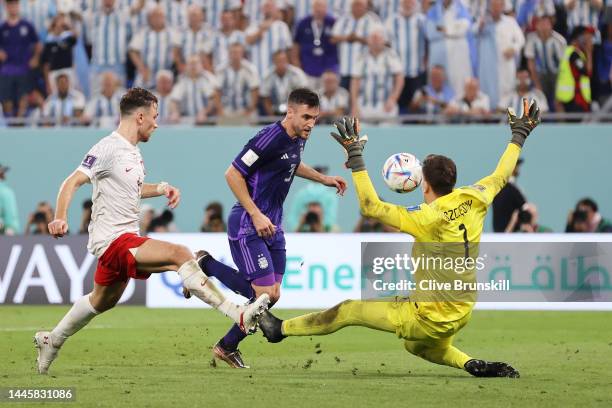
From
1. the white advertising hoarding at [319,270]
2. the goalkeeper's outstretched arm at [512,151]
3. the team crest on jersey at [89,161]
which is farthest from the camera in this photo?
the white advertising hoarding at [319,270]

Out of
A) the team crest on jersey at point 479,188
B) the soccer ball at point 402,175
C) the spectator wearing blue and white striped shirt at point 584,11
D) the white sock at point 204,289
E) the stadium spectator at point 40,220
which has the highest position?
the spectator wearing blue and white striped shirt at point 584,11

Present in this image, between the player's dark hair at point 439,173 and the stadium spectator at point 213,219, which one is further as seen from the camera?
the stadium spectator at point 213,219

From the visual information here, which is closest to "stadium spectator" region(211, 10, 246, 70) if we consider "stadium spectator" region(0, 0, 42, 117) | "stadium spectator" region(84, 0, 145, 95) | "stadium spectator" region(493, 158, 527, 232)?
"stadium spectator" region(84, 0, 145, 95)

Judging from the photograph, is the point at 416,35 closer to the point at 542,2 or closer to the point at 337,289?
the point at 542,2

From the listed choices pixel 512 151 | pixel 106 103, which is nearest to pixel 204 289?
pixel 512 151

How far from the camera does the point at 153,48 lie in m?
20.1

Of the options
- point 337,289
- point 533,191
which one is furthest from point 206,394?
point 533,191

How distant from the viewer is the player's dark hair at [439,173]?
8969 mm

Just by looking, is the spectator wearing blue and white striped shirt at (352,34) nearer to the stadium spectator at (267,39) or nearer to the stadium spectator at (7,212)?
the stadium spectator at (267,39)

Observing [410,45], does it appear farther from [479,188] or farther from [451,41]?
[479,188]

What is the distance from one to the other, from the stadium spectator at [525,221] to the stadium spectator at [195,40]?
5502 millimetres

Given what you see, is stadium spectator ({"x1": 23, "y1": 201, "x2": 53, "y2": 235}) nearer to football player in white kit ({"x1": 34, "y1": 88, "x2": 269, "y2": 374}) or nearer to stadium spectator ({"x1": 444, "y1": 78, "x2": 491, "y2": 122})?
stadium spectator ({"x1": 444, "y1": 78, "x2": 491, "y2": 122})

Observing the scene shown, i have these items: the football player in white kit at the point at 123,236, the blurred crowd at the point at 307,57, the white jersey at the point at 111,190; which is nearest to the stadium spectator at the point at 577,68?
the blurred crowd at the point at 307,57

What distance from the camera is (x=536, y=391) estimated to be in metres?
8.52
